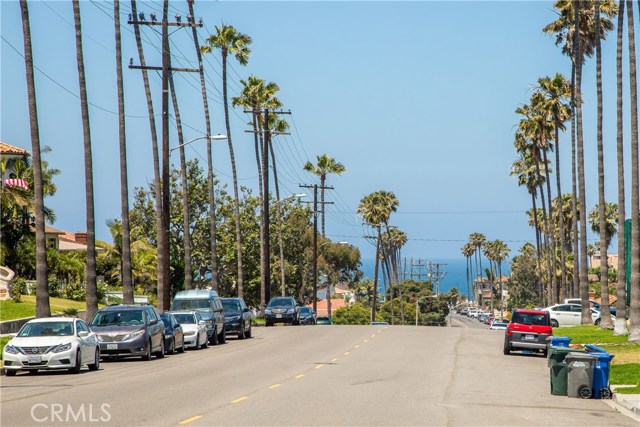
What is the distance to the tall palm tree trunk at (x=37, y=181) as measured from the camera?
34750 mm

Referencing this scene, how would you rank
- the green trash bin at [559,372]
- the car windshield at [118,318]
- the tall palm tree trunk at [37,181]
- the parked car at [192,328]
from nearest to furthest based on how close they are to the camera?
the green trash bin at [559,372]
the car windshield at [118,318]
the tall palm tree trunk at [37,181]
the parked car at [192,328]

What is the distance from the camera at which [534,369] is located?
102ft

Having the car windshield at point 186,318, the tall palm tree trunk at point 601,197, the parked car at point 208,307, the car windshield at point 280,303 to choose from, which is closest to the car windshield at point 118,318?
the car windshield at point 186,318

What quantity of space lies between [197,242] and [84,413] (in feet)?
249

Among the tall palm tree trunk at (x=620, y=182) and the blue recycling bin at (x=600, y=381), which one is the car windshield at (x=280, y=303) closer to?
the tall palm tree trunk at (x=620, y=182)

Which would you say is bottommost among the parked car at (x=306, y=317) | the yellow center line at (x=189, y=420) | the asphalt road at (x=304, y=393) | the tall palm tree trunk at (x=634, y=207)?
the parked car at (x=306, y=317)

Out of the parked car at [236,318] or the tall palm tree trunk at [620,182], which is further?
the parked car at [236,318]

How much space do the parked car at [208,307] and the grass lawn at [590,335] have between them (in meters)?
14.1

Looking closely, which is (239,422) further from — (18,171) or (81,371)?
(18,171)

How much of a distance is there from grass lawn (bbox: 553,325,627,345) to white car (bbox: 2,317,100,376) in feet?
66.6

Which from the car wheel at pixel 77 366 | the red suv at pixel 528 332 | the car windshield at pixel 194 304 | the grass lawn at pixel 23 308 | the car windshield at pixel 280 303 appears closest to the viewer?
the car wheel at pixel 77 366

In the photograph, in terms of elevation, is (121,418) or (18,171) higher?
(18,171)

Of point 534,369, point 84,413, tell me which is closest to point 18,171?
point 534,369

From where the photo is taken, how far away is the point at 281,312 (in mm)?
65750
